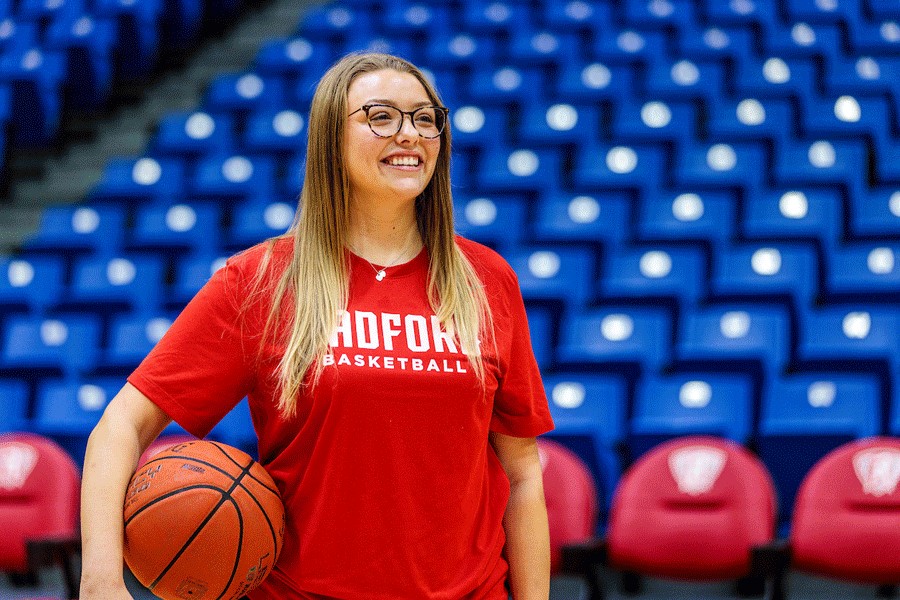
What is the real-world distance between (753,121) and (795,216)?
67cm

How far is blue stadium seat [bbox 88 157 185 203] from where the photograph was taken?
14.0 ft

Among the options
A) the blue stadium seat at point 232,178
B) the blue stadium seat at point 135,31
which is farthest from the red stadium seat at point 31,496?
the blue stadium seat at point 135,31

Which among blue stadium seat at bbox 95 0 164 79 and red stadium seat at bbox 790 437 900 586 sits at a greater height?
blue stadium seat at bbox 95 0 164 79

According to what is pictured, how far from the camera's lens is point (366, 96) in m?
1.19

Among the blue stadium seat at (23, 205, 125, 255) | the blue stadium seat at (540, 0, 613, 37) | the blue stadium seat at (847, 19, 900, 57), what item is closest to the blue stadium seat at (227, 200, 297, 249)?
the blue stadium seat at (23, 205, 125, 255)

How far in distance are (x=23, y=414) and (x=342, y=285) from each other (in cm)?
231

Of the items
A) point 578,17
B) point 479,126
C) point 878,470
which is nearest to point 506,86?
point 479,126

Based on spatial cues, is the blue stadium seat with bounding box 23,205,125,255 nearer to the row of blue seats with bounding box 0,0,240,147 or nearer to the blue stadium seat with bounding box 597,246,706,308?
the row of blue seats with bounding box 0,0,240,147

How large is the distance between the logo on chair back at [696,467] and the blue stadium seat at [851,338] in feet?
2.03

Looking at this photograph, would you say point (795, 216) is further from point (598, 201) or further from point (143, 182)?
point (143, 182)

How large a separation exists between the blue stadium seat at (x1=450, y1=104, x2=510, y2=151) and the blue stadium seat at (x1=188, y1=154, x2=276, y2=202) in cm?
69

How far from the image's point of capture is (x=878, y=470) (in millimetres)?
2215

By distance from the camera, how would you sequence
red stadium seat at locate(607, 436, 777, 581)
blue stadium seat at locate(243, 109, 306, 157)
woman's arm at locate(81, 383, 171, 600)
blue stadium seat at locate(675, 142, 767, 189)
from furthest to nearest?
1. blue stadium seat at locate(243, 109, 306, 157)
2. blue stadium seat at locate(675, 142, 767, 189)
3. red stadium seat at locate(607, 436, 777, 581)
4. woman's arm at locate(81, 383, 171, 600)

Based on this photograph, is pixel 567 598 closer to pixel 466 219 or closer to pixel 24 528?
pixel 24 528
